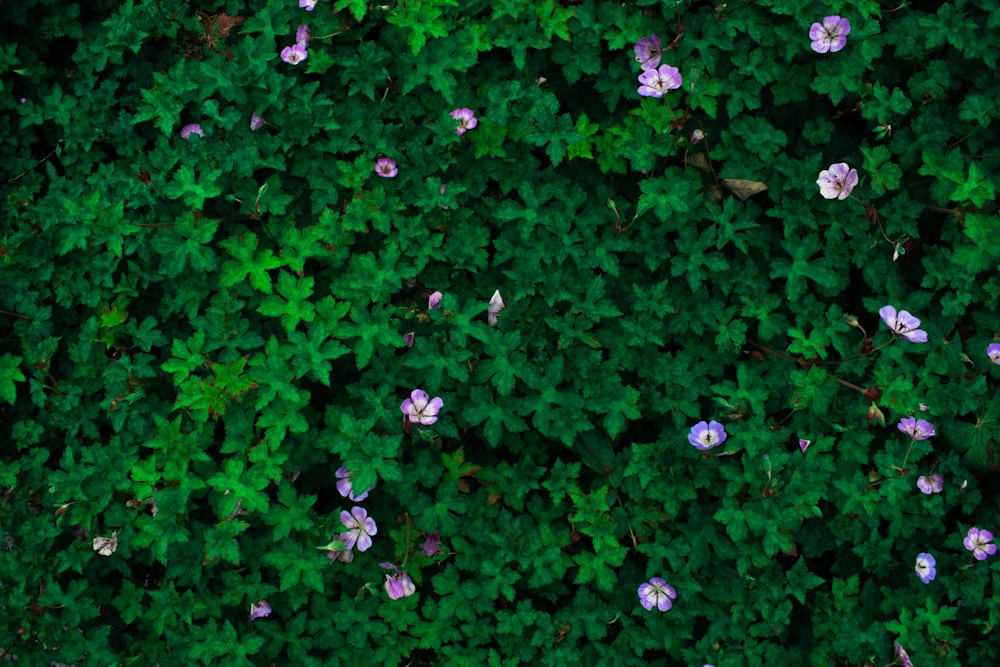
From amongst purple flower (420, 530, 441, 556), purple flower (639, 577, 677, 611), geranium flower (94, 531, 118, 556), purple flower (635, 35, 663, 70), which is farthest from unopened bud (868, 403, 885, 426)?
purple flower (420, 530, 441, 556)

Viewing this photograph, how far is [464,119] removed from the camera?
11.0 ft

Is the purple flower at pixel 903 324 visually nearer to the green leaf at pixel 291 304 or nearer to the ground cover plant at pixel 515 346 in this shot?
the ground cover plant at pixel 515 346

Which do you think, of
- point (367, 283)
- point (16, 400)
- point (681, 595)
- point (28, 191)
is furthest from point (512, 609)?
point (28, 191)

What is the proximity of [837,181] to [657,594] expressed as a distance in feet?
5.91

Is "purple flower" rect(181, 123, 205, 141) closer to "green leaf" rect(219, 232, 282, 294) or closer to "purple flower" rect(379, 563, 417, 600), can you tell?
"green leaf" rect(219, 232, 282, 294)

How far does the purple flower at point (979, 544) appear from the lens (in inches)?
123

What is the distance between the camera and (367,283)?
3.19m

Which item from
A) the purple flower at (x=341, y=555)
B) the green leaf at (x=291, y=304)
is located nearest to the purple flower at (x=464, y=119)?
the green leaf at (x=291, y=304)

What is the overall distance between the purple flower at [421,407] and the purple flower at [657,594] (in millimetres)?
1056

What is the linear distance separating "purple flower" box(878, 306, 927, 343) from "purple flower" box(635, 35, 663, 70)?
1371 mm

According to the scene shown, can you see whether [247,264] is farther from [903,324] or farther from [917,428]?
[917,428]

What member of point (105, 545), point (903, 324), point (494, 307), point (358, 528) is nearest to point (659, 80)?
point (494, 307)

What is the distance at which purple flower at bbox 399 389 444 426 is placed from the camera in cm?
308

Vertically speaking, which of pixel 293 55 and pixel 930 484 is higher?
pixel 293 55
